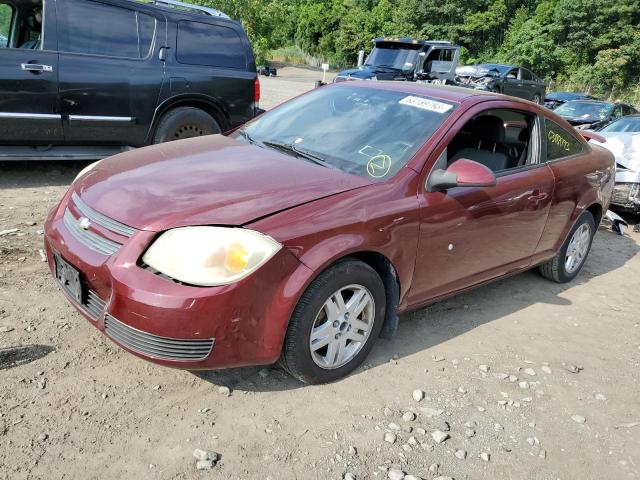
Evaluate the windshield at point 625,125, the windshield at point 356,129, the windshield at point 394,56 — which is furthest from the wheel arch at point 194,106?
the windshield at point 394,56

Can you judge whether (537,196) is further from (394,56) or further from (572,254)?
(394,56)

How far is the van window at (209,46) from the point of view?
6.39 metres

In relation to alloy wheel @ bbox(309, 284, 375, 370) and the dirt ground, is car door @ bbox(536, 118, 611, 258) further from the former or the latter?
alloy wheel @ bbox(309, 284, 375, 370)

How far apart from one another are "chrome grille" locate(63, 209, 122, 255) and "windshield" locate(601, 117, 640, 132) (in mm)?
8218

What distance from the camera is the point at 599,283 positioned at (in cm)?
512

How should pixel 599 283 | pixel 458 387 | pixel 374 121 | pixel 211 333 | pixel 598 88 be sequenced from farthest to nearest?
1. pixel 598 88
2. pixel 599 283
3. pixel 374 121
4. pixel 458 387
5. pixel 211 333

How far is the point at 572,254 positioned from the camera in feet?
15.9

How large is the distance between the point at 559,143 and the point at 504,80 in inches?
638

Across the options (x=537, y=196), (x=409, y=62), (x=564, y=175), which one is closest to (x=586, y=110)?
(x=409, y=62)

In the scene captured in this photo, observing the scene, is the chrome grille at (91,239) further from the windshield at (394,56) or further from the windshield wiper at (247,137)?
the windshield at (394,56)

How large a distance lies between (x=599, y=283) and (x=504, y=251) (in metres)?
1.84

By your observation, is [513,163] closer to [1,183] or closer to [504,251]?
[504,251]

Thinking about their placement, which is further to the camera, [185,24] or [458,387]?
[185,24]

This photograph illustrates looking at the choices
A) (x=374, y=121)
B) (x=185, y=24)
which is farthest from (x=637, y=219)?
(x=185, y=24)
